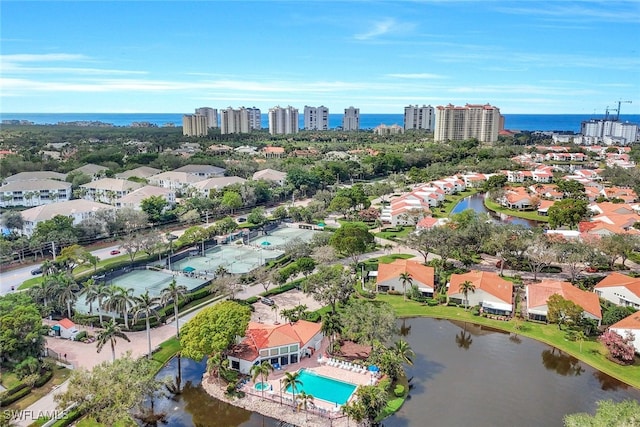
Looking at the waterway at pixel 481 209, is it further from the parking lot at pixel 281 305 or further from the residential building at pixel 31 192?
the residential building at pixel 31 192

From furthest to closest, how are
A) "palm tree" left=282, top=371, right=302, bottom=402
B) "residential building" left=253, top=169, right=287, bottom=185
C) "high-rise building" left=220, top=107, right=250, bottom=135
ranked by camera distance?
1. "high-rise building" left=220, top=107, right=250, bottom=135
2. "residential building" left=253, top=169, right=287, bottom=185
3. "palm tree" left=282, top=371, right=302, bottom=402

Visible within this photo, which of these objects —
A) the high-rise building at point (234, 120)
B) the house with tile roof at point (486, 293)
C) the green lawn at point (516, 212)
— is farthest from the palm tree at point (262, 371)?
the high-rise building at point (234, 120)

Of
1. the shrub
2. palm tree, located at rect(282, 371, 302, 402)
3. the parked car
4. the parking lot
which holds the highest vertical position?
palm tree, located at rect(282, 371, 302, 402)

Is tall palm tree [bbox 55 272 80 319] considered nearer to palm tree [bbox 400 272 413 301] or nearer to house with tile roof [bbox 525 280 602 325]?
palm tree [bbox 400 272 413 301]

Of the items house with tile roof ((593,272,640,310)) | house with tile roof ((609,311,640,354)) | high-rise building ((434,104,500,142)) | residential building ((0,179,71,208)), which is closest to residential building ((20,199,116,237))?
residential building ((0,179,71,208))

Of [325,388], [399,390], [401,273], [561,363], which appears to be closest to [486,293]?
[401,273]
